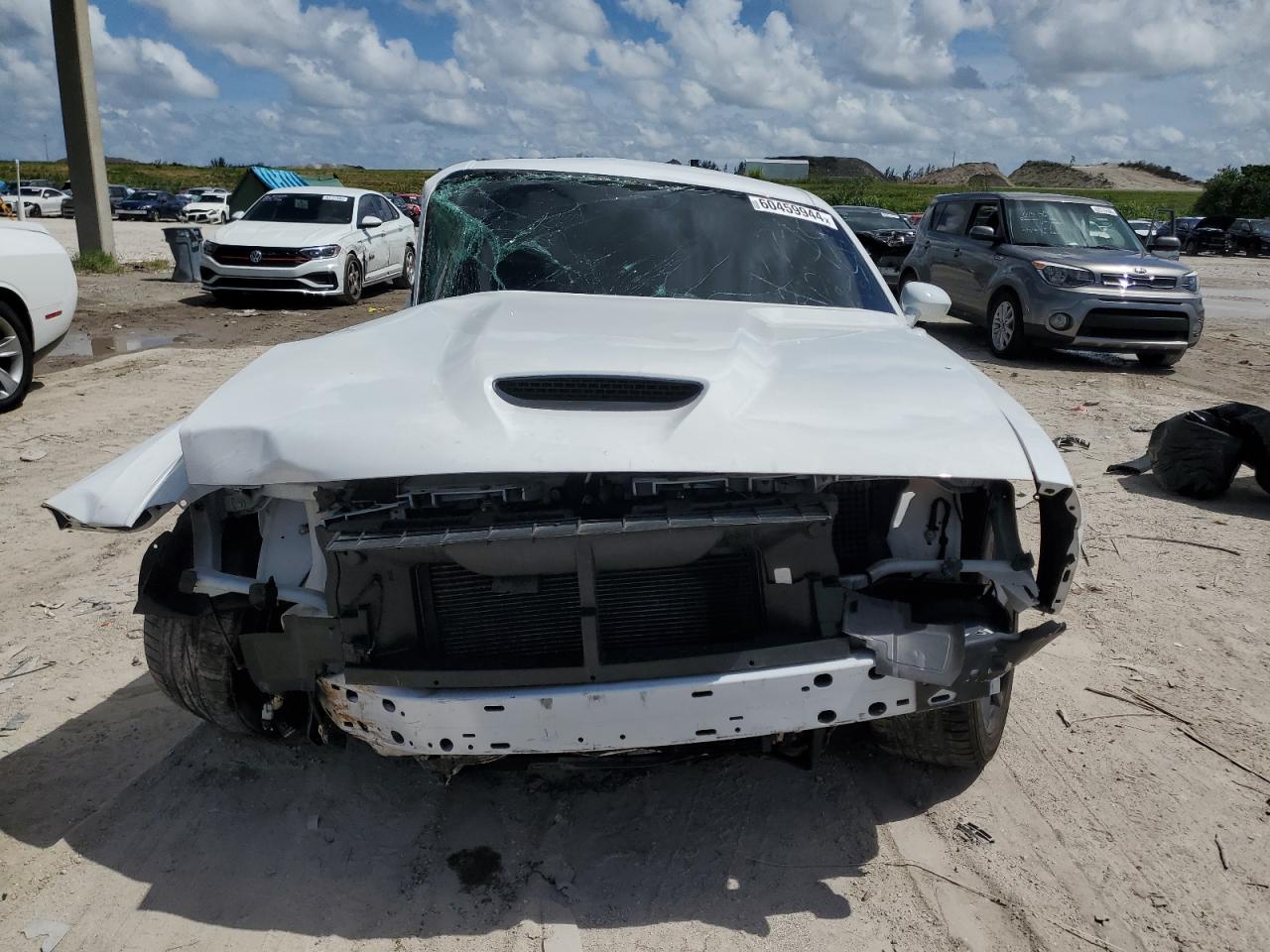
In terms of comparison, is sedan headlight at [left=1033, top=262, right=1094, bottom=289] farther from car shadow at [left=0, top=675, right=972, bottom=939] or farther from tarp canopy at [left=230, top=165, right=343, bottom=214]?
tarp canopy at [left=230, top=165, right=343, bottom=214]

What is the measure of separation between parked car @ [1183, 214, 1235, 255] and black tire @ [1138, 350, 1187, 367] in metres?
26.3

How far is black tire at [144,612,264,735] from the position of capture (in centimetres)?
271

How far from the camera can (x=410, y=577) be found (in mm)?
2336

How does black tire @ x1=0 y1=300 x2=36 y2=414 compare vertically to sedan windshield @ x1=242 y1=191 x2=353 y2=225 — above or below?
below

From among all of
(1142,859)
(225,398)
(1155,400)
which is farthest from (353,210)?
(1142,859)

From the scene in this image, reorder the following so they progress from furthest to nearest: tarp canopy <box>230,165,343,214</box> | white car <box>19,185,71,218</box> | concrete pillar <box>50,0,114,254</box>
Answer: white car <box>19,185,71,218</box> < tarp canopy <box>230,165,343,214</box> < concrete pillar <box>50,0,114,254</box>

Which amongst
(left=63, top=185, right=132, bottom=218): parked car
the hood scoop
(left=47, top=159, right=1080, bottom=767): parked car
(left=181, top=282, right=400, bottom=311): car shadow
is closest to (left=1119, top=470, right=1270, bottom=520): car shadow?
(left=47, top=159, right=1080, bottom=767): parked car

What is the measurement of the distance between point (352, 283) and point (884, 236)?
8.21 meters

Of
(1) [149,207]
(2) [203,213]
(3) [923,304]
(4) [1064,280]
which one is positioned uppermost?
(3) [923,304]

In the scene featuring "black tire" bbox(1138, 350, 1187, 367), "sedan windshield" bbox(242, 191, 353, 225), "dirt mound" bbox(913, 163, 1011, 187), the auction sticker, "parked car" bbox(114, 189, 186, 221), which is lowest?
"parked car" bbox(114, 189, 186, 221)

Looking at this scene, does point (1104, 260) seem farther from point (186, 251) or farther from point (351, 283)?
point (186, 251)

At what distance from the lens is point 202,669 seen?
2723 mm

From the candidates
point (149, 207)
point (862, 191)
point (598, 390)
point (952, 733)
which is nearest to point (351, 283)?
point (598, 390)

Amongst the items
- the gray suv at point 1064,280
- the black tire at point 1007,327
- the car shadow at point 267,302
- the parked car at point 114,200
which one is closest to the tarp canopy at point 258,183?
the car shadow at point 267,302
